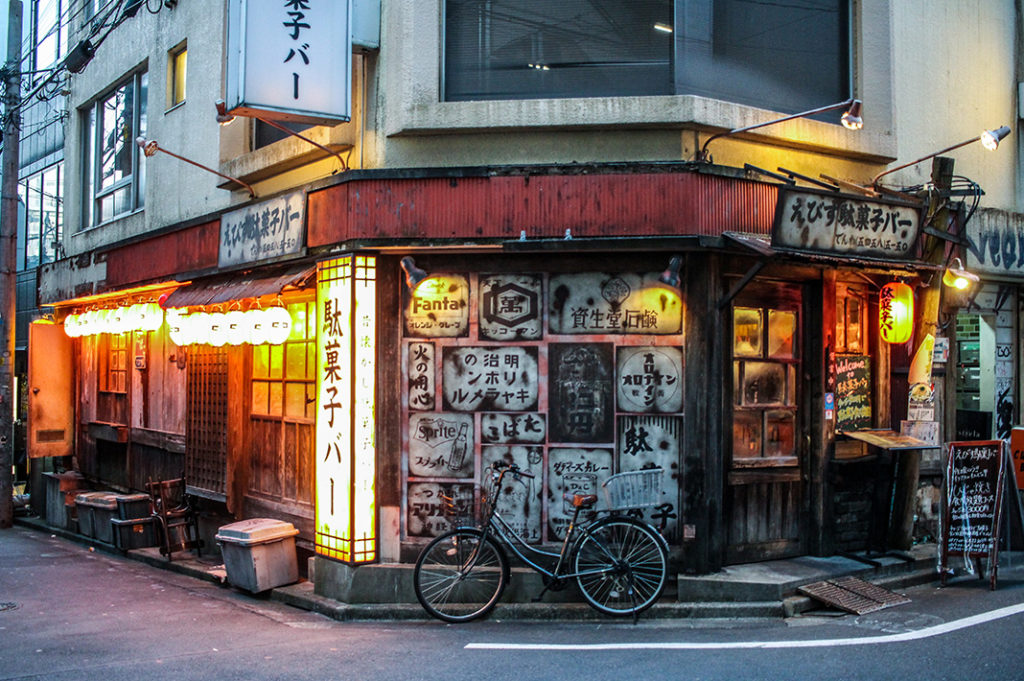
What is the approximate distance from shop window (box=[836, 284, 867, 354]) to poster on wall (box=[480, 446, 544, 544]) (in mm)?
3944

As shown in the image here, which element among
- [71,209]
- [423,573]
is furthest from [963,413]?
[71,209]

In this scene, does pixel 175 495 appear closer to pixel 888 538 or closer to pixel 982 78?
pixel 888 538

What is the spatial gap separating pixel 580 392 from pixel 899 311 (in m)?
4.32

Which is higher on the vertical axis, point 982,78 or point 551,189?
point 982,78

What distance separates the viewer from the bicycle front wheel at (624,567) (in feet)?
30.2

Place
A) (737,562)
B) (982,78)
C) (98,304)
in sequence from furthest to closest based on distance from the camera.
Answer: (98,304) < (982,78) < (737,562)

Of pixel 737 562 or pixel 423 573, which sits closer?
pixel 423 573

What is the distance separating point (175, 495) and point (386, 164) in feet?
22.3

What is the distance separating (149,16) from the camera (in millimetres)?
15656

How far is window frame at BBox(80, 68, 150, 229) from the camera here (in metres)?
16.2

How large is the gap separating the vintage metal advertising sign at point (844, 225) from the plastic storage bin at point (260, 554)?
6566 millimetres

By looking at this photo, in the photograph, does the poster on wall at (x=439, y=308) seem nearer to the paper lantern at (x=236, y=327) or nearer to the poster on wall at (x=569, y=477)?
the poster on wall at (x=569, y=477)

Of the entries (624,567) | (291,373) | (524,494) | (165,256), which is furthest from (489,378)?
(165,256)

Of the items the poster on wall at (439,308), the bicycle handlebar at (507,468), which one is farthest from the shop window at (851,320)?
the poster on wall at (439,308)
